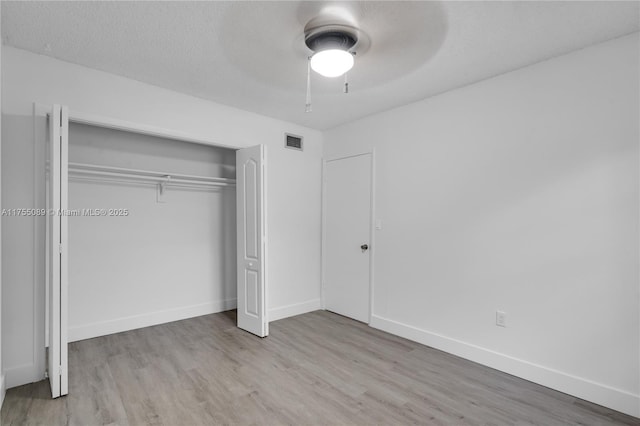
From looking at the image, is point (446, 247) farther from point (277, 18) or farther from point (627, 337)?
point (277, 18)

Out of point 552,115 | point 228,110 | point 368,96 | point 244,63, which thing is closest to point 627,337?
point 552,115

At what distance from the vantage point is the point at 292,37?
2297mm

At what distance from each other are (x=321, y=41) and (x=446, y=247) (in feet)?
7.23

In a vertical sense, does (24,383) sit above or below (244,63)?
below

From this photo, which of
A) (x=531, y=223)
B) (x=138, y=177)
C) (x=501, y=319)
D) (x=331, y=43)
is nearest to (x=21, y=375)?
(x=138, y=177)

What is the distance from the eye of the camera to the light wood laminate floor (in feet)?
7.05

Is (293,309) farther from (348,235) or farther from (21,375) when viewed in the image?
(21,375)

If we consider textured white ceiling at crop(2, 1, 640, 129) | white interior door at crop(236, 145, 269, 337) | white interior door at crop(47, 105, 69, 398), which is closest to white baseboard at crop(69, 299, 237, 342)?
white interior door at crop(236, 145, 269, 337)

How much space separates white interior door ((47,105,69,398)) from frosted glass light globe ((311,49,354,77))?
1.80 m

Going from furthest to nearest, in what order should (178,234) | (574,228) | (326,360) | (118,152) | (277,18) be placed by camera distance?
(178,234), (118,152), (326,360), (574,228), (277,18)

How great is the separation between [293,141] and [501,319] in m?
3.12

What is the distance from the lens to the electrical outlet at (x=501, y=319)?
282 centimetres

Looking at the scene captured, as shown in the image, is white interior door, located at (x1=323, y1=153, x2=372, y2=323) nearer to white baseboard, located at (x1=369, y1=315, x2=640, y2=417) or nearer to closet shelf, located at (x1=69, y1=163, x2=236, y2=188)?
white baseboard, located at (x1=369, y1=315, x2=640, y2=417)

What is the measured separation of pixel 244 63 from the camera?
271cm
